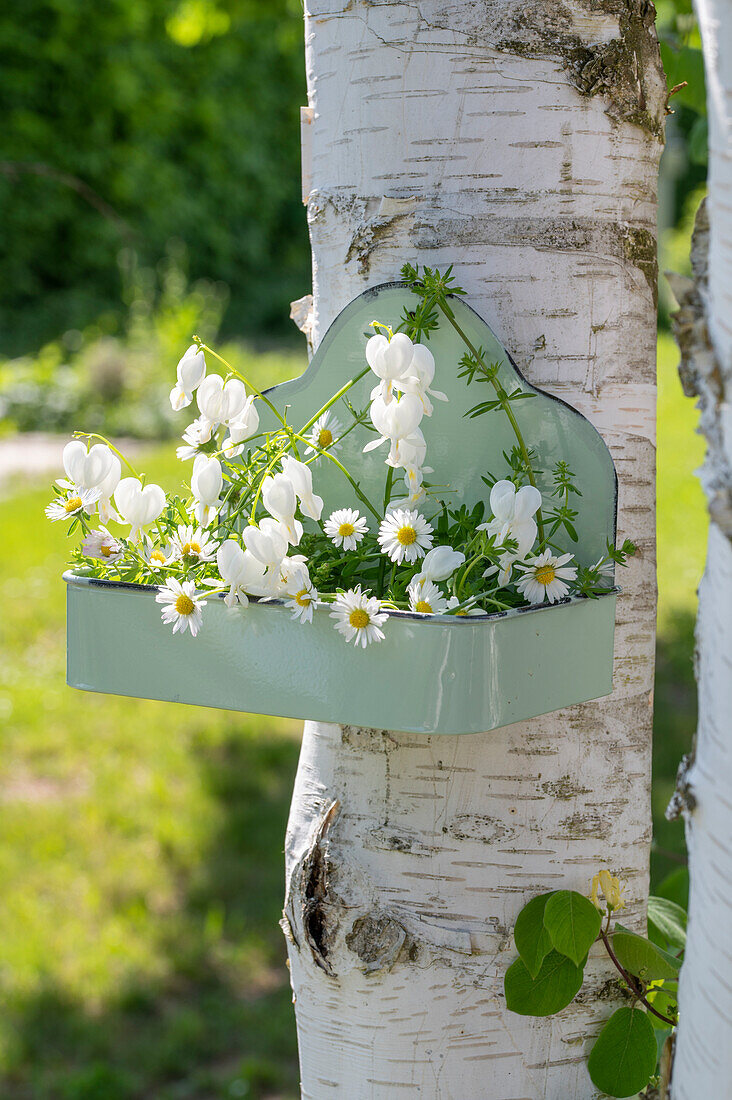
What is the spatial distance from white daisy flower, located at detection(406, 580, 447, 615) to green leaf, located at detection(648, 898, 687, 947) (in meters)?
0.68

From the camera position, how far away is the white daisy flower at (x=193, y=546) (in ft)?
3.72

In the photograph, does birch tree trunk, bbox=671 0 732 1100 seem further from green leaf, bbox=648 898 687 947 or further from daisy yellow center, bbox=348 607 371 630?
green leaf, bbox=648 898 687 947

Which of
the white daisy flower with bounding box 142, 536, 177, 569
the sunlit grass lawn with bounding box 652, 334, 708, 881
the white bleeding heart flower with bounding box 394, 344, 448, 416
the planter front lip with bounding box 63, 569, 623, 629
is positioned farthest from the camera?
the sunlit grass lawn with bounding box 652, 334, 708, 881

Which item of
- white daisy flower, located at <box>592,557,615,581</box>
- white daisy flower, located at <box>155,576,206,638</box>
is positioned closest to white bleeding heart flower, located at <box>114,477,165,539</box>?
white daisy flower, located at <box>155,576,206,638</box>

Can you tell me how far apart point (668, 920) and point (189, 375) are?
0.95m

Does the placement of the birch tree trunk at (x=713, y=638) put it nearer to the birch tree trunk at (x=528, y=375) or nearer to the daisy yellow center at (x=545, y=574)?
the daisy yellow center at (x=545, y=574)

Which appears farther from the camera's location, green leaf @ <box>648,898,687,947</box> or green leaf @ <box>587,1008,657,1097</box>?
green leaf @ <box>648,898,687,947</box>

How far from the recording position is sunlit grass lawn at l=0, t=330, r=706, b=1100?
257 cm

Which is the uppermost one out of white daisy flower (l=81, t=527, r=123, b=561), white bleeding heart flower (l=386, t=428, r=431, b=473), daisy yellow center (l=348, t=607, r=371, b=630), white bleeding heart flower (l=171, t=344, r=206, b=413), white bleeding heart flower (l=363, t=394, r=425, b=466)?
white bleeding heart flower (l=171, t=344, r=206, b=413)

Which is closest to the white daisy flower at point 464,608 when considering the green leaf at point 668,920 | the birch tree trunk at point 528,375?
the birch tree trunk at point 528,375

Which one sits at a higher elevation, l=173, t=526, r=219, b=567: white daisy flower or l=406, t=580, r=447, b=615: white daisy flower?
l=173, t=526, r=219, b=567: white daisy flower

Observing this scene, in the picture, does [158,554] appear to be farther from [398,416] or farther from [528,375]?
[528,375]

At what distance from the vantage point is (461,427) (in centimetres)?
117

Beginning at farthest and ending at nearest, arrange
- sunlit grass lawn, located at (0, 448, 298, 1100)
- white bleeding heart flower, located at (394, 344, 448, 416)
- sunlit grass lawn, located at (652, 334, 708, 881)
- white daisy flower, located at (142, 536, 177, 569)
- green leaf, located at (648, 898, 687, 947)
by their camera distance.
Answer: sunlit grass lawn, located at (652, 334, 708, 881) < sunlit grass lawn, located at (0, 448, 298, 1100) < green leaf, located at (648, 898, 687, 947) < white daisy flower, located at (142, 536, 177, 569) < white bleeding heart flower, located at (394, 344, 448, 416)
